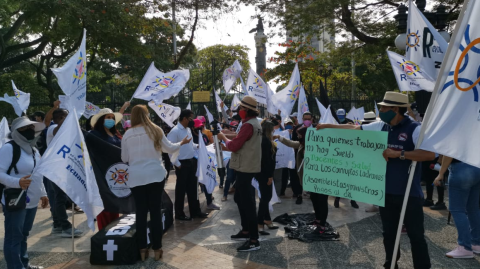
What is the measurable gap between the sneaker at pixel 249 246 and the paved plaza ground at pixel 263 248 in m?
0.07

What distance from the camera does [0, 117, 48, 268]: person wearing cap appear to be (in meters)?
4.61

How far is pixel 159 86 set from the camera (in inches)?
353

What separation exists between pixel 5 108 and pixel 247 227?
1882cm

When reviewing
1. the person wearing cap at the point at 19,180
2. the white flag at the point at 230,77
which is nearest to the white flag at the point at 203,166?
the person wearing cap at the point at 19,180

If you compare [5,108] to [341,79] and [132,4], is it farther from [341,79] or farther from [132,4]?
[341,79]

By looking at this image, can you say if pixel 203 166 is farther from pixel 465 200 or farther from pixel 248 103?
pixel 465 200

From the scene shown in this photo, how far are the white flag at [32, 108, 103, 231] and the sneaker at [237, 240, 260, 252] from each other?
78.3 inches

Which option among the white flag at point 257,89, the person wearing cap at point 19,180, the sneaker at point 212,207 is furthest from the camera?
the white flag at point 257,89

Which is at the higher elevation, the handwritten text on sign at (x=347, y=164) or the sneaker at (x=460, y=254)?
the handwritten text on sign at (x=347, y=164)

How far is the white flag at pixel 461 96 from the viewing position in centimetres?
321

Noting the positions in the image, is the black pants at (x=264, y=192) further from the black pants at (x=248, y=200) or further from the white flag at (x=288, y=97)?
the white flag at (x=288, y=97)

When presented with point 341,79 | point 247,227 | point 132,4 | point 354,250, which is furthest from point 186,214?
point 341,79

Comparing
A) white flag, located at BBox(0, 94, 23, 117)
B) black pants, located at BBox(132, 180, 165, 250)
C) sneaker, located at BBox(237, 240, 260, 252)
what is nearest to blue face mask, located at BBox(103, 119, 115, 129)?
black pants, located at BBox(132, 180, 165, 250)

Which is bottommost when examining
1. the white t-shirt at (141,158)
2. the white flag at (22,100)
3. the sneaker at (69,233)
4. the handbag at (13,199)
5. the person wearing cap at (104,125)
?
the sneaker at (69,233)
